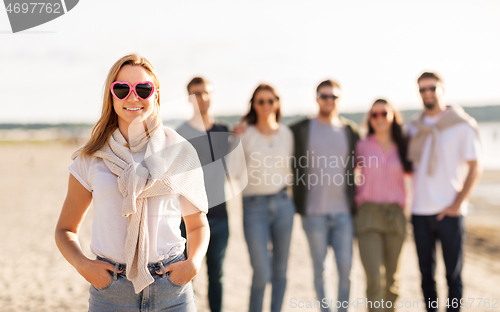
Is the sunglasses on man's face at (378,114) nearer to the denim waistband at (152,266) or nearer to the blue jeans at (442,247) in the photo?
the blue jeans at (442,247)

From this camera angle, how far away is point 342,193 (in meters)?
3.55

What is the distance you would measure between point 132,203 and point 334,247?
2.34 m

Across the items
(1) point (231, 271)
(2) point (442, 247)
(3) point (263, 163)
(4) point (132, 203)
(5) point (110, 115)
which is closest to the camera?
(4) point (132, 203)

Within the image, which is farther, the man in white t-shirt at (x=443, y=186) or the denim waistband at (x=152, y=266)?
the man in white t-shirt at (x=443, y=186)

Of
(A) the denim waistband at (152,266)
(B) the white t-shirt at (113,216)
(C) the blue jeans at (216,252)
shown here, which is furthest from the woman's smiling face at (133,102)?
(C) the blue jeans at (216,252)

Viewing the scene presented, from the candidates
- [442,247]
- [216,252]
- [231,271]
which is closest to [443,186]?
[442,247]

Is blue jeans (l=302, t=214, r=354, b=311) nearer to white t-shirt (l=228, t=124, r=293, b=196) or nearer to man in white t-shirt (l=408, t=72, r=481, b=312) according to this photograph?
white t-shirt (l=228, t=124, r=293, b=196)

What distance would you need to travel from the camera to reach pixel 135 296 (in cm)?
175

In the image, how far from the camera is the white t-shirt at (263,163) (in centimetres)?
342

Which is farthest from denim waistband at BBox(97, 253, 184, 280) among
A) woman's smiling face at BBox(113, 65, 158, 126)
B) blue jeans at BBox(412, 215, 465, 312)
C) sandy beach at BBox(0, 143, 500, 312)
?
blue jeans at BBox(412, 215, 465, 312)

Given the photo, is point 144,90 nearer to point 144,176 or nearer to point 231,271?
point 144,176

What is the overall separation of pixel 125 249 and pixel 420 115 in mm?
3215

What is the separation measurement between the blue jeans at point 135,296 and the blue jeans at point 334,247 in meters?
1.93

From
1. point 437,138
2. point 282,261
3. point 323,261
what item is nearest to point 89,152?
point 282,261
